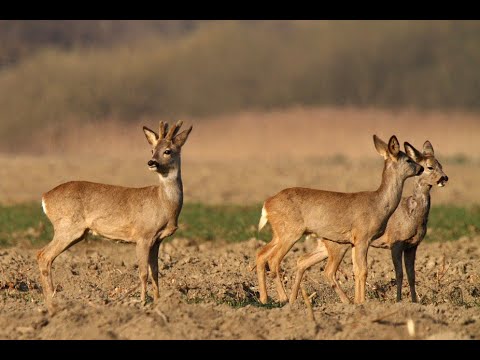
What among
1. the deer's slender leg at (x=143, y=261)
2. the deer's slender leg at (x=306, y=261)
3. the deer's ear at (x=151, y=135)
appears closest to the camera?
the deer's slender leg at (x=143, y=261)

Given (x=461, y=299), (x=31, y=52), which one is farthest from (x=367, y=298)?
(x=31, y=52)

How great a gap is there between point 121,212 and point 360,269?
3.04 m

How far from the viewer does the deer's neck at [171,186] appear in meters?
16.0

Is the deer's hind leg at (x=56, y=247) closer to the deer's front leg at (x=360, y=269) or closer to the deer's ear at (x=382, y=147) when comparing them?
the deer's front leg at (x=360, y=269)

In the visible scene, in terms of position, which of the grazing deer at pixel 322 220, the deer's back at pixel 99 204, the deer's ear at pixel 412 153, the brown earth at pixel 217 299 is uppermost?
the deer's ear at pixel 412 153

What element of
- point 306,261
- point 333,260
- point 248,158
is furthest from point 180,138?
point 248,158

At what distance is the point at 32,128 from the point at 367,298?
20804mm

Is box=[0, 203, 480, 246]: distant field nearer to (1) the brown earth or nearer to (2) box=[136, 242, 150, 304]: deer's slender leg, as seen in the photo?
(1) the brown earth

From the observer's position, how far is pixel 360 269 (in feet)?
51.6

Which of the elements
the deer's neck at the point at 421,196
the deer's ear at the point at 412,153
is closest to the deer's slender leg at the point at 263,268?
the deer's neck at the point at 421,196

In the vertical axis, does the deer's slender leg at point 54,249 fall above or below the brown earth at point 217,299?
above

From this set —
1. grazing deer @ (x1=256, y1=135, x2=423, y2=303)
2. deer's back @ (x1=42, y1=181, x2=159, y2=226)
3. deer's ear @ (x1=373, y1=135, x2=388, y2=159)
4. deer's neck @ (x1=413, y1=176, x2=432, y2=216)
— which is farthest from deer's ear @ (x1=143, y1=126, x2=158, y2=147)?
deer's neck @ (x1=413, y1=176, x2=432, y2=216)

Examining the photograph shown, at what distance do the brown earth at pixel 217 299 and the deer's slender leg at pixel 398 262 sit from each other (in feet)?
1.18

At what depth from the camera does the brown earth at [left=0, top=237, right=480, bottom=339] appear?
1267cm
